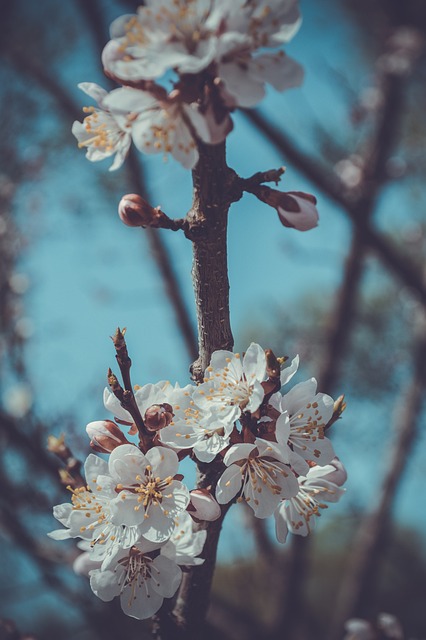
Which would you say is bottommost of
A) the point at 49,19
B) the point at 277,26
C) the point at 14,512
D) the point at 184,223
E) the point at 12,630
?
the point at 14,512

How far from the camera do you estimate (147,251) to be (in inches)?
118

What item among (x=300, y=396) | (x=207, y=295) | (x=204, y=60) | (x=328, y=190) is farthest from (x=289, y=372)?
(x=328, y=190)

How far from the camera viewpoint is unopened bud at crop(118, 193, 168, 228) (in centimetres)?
71

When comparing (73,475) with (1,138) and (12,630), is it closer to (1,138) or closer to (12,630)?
(12,630)

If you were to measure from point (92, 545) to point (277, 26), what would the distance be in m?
0.60

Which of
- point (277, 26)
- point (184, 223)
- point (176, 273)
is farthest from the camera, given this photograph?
point (176, 273)

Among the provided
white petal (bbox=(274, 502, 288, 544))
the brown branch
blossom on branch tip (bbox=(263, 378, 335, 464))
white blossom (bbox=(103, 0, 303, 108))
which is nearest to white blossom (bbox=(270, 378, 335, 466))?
blossom on branch tip (bbox=(263, 378, 335, 464))

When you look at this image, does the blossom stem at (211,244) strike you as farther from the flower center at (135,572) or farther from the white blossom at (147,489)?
the flower center at (135,572)

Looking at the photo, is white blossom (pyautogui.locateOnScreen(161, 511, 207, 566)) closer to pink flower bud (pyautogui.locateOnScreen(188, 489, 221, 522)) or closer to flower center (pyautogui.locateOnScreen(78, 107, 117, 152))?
pink flower bud (pyautogui.locateOnScreen(188, 489, 221, 522))

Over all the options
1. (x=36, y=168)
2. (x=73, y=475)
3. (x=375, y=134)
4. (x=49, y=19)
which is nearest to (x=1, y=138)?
(x=36, y=168)

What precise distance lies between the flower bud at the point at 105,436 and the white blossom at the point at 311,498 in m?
0.22

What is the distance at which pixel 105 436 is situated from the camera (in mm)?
733

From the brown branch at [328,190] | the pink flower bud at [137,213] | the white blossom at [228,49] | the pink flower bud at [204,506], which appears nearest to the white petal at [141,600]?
the pink flower bud at [204,506]

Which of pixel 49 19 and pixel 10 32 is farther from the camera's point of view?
pixel 49 19
